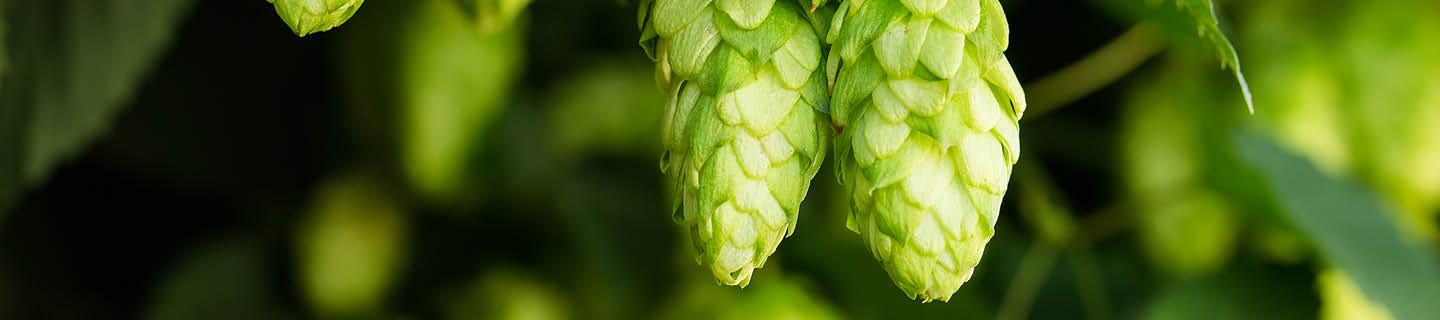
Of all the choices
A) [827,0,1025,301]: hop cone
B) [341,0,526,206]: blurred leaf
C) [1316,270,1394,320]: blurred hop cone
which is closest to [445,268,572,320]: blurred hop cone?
[341,0,526,206]: blurred leaf

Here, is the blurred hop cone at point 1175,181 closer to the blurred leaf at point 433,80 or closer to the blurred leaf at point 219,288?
the blurred leaf at point 433,80

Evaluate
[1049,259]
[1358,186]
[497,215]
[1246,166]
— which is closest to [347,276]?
[497,215]

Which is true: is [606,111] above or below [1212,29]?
below

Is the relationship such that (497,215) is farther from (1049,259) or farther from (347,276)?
(1049,259)

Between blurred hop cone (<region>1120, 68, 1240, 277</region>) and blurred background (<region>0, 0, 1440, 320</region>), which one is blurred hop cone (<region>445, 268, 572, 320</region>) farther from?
blurred hop cone (<region>1120, 68, 1240, 277</region>)

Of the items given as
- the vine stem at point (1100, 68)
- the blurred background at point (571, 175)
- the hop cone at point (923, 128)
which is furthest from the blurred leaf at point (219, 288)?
the hop cone at point (923, 128)

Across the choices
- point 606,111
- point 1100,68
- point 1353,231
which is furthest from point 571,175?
point 1353,231

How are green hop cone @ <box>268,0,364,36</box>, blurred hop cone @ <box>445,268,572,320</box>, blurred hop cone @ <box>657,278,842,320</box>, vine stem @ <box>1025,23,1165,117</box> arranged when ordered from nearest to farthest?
green hop cone @ <box>268,0,364,36</box> < blurred hop cone @ <box>657,278,842,320</box> < blurred hop cone @ <box>445,268,572,320</box> < vine stem @ <box>1025,23,1165,117</box>

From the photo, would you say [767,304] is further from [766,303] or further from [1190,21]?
[1190,21]
